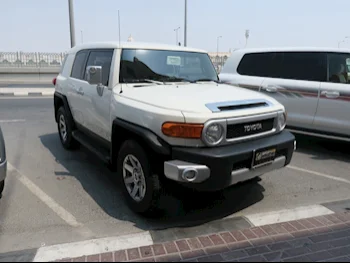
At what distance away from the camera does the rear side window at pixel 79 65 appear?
16.6 ft

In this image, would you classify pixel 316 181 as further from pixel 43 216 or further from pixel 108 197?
pixel 43 216

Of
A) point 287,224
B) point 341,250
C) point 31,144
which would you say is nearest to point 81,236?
point 287,224

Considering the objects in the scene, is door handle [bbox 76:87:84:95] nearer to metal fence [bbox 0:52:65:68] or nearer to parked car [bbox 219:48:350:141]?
parked car [bbox 219:48:350:141]

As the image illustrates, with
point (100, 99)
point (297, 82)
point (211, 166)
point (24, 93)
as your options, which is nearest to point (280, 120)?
point (211, 166)

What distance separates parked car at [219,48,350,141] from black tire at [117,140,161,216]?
3.74 meters

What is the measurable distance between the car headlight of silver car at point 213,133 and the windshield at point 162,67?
1.34 metres

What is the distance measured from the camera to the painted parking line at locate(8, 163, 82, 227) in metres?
3.40

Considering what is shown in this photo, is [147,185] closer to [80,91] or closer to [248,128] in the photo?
[248,128]

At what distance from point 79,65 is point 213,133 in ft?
10.2

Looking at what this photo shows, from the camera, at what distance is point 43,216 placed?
3471 millimetres

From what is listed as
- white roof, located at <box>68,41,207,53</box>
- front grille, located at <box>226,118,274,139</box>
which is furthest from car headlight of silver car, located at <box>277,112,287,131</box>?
white roof, located at <box>68,41,207,53</box>

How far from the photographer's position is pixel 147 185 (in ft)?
10.5

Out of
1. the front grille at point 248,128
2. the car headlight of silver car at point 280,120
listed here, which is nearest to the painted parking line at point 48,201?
the front grille at point 248,128

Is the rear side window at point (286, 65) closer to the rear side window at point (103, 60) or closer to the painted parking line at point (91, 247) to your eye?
the rear side window at point (103, 60)
